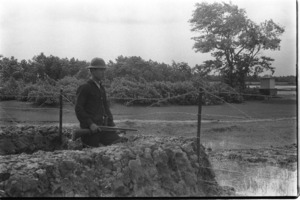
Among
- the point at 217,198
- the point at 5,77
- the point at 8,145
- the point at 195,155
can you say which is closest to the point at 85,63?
the point at 5,77

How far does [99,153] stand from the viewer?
20.8 feet

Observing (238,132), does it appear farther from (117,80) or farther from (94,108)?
(94,108)

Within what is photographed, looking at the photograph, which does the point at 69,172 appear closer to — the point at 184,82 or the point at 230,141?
the point at 230,141

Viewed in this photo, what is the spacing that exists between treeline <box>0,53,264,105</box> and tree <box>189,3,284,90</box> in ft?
1.75

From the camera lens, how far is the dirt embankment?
5.76 metres

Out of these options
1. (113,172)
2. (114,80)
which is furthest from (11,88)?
(113,172)

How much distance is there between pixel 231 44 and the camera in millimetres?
13523

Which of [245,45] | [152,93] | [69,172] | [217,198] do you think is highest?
[245,45]

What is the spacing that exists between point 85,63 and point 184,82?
14.8 feet

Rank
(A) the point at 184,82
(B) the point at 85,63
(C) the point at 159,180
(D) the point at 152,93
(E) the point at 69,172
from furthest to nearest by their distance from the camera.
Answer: (A) the point at 184,82 → (D) the point at 152,93 → (B) the point at 85,63 → (C) the point at 159,180 → (E) the point at 69,172

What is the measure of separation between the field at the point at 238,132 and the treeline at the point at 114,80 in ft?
1.50

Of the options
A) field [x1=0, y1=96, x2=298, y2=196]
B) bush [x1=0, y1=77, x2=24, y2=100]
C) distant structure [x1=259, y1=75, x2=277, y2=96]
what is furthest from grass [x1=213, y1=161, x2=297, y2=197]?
bush [x1=0, y1=77, x2=24, y2=100]

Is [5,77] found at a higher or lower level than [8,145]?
higher

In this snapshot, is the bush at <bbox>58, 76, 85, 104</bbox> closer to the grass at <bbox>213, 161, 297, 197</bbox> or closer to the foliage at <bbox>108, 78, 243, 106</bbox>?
the foliage at <bbox>108, 78, 243, 106</bbox>
